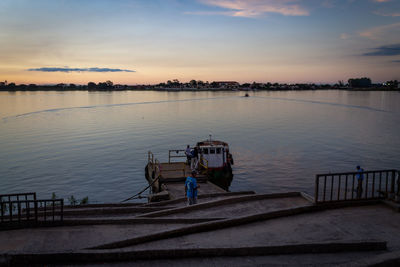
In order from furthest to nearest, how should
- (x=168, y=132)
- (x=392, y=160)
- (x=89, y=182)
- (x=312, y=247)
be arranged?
(x=168, y=132), (x=392, y=160), (x=89, y=182), (x=312, y=247)

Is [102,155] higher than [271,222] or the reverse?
the reverse

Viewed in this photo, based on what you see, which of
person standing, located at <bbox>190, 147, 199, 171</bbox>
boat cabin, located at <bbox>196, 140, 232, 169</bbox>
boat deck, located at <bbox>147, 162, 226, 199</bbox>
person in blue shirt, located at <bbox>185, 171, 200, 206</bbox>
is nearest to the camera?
person in blue shirt, located at <bbox>185, 171, 200, 206</bbox>

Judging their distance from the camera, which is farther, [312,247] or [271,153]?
[271,153]

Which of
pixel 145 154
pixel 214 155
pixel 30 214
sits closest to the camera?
pixel 30 214

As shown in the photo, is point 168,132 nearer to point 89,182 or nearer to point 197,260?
point 89,182

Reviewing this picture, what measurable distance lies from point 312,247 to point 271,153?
3068 cm

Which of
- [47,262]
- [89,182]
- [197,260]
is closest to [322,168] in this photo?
[89,182]

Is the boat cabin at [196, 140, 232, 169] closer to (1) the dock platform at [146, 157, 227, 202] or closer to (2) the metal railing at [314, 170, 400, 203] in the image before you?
(1) the dock platform at [146, 157, 227, 202]

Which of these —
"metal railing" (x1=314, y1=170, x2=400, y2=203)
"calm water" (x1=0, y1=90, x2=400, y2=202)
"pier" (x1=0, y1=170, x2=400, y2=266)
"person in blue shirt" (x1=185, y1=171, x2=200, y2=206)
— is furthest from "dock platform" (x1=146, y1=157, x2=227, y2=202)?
"pier" (x1=0, y1=170, x2=400, y2=266)

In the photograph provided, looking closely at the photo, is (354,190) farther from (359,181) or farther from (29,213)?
(29,213)

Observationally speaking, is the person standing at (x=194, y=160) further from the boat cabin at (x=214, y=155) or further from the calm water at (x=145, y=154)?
the calm water at (x=145, y=154)

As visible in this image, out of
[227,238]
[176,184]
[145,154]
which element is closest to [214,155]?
[176,184]

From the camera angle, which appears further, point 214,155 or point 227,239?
point 214,155

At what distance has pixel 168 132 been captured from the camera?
55969mm
